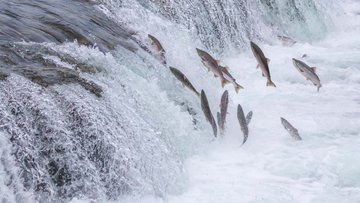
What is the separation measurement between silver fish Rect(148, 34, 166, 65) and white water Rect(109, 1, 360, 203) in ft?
0.67

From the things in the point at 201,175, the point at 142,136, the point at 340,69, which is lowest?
the point at 340,69

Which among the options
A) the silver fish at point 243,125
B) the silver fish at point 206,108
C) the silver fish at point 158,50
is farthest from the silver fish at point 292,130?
the silver fish at point 158,50

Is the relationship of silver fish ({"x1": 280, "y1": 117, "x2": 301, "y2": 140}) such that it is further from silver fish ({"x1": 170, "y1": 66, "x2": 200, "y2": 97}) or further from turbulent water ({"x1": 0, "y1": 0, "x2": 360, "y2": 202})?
silver fish ({"x1": 170, "y1": 66, "x2": 200, "y2": 97})

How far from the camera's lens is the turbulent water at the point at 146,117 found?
378cm

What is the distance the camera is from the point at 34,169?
3557 mm

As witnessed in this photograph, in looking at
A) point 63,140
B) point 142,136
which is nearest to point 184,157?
point 142,136

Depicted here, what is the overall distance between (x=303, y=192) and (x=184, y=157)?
3.58 feet

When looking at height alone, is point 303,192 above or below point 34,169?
below

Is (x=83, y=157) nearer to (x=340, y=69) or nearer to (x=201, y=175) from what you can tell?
(x=201, y=175)

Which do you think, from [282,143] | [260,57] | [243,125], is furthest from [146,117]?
[282,143]

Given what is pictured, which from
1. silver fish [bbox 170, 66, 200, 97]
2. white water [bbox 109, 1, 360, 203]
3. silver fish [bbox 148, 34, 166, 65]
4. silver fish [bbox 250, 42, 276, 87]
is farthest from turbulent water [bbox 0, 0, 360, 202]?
silver fish [bbox 250, 42, 276, 87]

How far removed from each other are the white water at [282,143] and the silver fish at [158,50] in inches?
8.0

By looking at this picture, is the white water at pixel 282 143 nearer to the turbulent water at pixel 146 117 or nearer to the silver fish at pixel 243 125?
the turbulent water at pixel 146 117

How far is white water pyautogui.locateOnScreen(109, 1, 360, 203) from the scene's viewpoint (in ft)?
15.0
